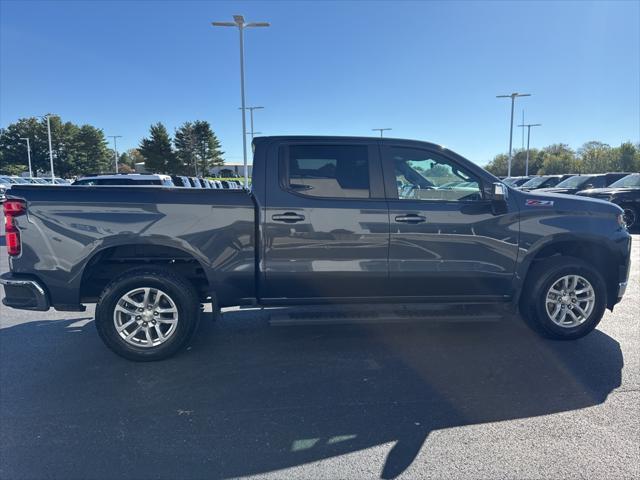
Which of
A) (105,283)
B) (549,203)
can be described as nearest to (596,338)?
(549,203)

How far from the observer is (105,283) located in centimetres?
413

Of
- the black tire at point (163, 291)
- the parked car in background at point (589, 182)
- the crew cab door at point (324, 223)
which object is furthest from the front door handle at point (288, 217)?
the parked car in background at point (589, 182)

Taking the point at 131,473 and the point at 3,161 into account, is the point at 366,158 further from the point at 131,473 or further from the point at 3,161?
the point at 3,161

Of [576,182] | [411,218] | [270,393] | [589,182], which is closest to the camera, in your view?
[270,393]

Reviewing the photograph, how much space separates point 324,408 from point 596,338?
314 cm

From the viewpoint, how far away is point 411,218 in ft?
13.0

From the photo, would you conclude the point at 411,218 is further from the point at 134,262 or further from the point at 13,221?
the point at 13,221

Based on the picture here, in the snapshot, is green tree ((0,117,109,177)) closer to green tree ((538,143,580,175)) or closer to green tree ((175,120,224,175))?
green tree ((175,120,224,175))

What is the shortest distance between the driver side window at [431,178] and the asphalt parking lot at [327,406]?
1.49 m

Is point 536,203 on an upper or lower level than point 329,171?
lower

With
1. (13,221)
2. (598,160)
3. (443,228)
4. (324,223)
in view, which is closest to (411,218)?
(443,228)

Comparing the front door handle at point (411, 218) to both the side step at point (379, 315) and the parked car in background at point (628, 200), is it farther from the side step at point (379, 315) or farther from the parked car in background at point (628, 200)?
the parked car in background at point (628, 200)

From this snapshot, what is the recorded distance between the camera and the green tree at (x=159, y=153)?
53.7 metres

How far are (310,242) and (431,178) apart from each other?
4.41 ft
